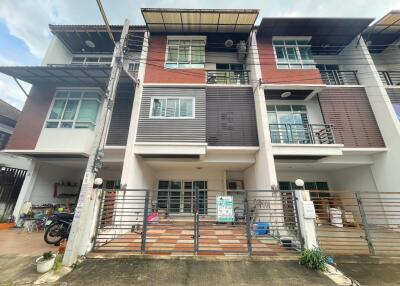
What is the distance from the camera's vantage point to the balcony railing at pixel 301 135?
306 inches

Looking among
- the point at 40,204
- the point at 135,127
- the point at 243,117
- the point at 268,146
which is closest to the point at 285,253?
the point at 268,146

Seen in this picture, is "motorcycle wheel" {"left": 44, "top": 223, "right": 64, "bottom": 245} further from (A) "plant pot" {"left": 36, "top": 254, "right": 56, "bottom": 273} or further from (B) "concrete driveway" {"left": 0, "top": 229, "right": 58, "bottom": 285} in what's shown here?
(A) "plant pot" {"left": 36, "top": 254, "right": 56, "bottom": 273}

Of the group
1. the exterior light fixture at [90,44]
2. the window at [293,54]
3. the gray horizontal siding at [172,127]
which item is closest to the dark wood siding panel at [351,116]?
the window at [293,54]

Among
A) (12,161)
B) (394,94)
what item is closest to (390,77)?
(394,94)

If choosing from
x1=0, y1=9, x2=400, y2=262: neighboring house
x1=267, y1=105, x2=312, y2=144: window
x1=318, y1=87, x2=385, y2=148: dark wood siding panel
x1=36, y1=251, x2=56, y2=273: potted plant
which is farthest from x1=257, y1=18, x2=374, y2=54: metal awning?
x1=36, y1=251, x2=56, y2=273: potted plant

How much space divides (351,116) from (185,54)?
8743mm

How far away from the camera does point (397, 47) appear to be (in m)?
9.77

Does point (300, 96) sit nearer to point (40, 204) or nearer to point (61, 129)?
point (61, 129)

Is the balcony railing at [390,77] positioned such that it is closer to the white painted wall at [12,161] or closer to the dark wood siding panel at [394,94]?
the dark wood siding panel at [394,94]

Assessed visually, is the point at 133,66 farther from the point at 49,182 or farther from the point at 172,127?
the point at 49,182

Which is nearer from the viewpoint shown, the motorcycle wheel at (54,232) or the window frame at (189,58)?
the motorcycle wheel at (54,232)

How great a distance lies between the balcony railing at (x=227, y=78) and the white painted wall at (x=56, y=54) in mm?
8113

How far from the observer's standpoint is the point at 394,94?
8117 millimetres

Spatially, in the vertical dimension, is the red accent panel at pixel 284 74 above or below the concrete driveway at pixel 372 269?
above
